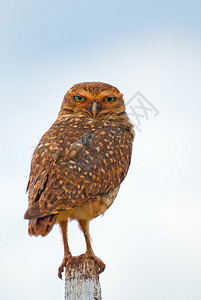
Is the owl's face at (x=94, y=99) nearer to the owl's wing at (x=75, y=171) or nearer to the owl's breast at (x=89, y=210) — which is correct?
the owl's wing at (x=75, y=171)

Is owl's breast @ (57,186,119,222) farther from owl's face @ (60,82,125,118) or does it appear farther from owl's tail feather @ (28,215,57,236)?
owl's face @ (60,82,125,118)

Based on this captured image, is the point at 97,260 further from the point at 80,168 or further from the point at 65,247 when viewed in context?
the point at 80,168

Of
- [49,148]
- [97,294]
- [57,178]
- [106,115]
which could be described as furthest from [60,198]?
[106,115]

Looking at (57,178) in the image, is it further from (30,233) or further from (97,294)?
(97,294)

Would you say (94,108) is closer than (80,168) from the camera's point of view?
No

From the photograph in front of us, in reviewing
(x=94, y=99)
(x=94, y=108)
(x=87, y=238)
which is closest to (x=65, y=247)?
(x=87, y=238)

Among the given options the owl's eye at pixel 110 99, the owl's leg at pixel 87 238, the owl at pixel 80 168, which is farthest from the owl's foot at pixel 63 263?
the owl's eye at pixel 110 99
